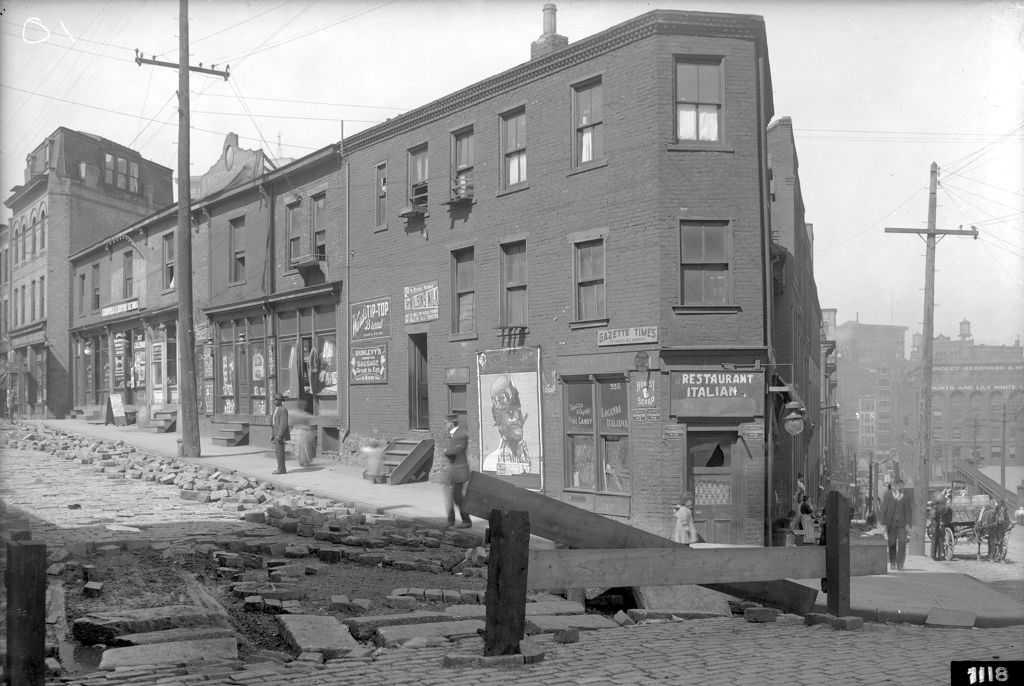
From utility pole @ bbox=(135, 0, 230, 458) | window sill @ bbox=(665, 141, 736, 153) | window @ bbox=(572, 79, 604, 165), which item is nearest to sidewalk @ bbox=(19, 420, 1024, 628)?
utility pole @ bbox=(135, 0, 230, 458)

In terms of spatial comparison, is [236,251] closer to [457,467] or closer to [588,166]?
[588,166]

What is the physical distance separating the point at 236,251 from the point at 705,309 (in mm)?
19065

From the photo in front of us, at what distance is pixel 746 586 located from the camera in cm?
877

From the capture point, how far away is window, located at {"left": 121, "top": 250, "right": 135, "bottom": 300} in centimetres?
3860

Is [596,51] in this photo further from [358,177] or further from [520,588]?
[520,588]

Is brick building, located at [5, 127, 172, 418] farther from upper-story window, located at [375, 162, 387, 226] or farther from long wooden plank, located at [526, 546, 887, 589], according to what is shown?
long wooden plank, located at [526, 546, 887, 589]

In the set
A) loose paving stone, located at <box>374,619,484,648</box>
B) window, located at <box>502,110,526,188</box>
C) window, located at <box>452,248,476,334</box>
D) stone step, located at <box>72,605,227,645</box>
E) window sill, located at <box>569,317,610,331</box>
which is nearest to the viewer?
stone step, located at <box>72,605,227,645</box>

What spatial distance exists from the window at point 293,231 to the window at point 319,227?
962 millimetres

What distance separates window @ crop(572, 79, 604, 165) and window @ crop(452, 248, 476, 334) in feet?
13.0

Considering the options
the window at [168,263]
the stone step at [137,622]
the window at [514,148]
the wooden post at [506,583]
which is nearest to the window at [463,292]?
the window at [514,148]

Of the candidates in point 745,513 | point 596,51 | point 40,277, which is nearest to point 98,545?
point 745,513

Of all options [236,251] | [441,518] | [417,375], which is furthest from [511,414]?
[236,251]

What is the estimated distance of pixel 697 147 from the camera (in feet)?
58.7

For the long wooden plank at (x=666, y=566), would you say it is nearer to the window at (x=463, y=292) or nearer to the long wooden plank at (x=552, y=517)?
the long wooden plank at (x=552, y=517)
